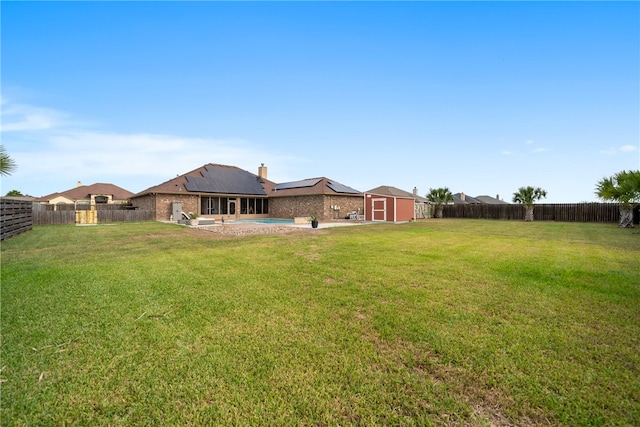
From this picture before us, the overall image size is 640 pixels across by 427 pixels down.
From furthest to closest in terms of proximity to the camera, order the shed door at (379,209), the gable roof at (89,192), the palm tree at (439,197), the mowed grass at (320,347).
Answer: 1. the gable roof at (89,192)
2. the palm tree at (439,197)
3. the shed door at (379,209)
4. the mowed grass at (320,347)

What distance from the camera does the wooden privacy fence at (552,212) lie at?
22.5 m

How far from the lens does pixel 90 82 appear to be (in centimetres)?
1331

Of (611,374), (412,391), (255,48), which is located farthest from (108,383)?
(255,48)

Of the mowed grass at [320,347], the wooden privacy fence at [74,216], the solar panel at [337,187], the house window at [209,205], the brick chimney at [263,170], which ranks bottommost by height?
the mowed grass at [320,347]

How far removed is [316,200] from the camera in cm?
2419

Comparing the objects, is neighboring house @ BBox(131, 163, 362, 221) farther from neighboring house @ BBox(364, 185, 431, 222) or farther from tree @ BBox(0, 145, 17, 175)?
tree @ BBox(0, 145, 17, 175)

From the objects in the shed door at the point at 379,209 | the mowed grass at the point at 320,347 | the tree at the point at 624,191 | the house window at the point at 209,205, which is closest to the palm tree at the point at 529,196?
the tree at the point at 624,191

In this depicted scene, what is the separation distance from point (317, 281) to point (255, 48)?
46.7 ft

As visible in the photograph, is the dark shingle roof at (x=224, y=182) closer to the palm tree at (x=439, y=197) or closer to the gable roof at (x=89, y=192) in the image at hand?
the palm tree at (x=439, y=197)

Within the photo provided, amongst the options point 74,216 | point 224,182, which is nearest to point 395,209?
point 224,182

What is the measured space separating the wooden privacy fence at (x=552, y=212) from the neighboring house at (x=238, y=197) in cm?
1411

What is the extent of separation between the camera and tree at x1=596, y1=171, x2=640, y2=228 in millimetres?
15759

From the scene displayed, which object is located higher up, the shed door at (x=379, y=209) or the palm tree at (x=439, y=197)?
the palm tree at (x=439, y=197)

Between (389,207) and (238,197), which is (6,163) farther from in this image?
(389,207)
